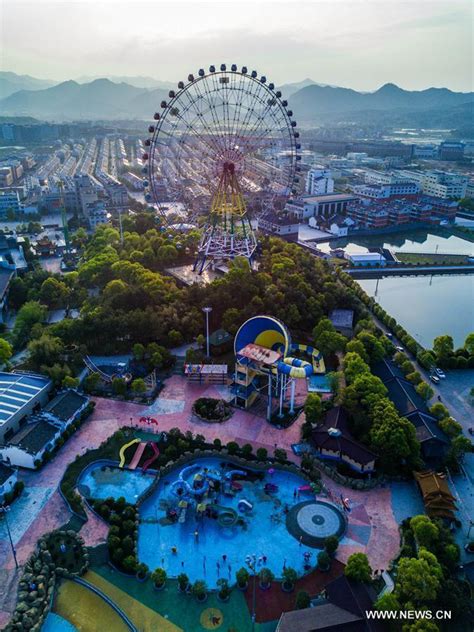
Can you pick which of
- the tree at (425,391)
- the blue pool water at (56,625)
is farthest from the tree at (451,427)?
the blue pool water at (56,625)

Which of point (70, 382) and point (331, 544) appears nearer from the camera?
point (331, 544)

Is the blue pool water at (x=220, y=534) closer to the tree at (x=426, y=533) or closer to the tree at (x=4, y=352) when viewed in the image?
the tree at (x=426, y=533)

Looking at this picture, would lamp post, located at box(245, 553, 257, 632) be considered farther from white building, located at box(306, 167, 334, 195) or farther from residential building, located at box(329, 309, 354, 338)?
white building, located at box(306, 167, 334, 195)

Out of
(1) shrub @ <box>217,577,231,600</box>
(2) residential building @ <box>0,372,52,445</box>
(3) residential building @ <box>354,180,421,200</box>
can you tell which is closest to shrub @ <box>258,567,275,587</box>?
(1) shrub @ <box>217,577,231,600</box>

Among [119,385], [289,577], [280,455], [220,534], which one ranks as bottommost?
[220,534]

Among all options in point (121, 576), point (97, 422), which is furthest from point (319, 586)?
point (97, 422)

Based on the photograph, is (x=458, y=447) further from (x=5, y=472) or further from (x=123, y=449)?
(x=5, y=472)

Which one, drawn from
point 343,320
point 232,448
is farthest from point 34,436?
point 343,320
